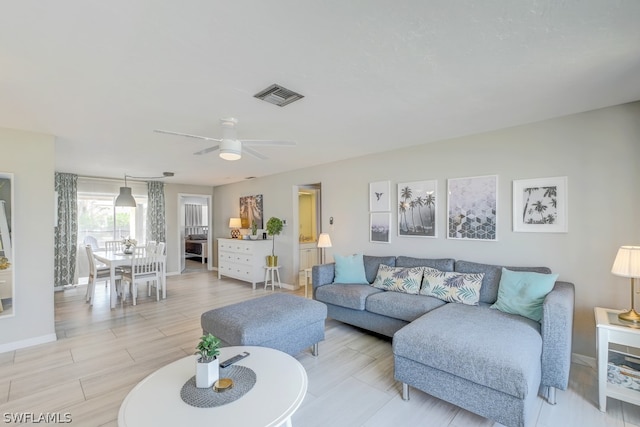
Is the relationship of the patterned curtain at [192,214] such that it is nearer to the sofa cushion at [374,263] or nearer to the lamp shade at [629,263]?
the sofa cushion at [374,263]

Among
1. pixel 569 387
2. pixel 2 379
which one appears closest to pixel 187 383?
pixel 2 379

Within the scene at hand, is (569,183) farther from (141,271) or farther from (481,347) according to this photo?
(141,271)

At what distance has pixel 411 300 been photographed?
3.10 m

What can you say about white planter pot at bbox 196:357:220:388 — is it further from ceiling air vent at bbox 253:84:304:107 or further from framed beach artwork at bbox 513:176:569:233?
framed beach artwork at bbox 513:176:569:233

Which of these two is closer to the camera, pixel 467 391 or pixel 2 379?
pixel 467 391

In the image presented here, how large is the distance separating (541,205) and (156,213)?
7635mm

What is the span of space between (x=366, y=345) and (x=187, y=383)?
6.86ft

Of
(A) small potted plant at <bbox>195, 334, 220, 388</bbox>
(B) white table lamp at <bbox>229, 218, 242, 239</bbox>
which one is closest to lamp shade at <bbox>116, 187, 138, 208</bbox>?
(B) white table lamp at <bbox>229, 218, 242, 239</bbox>

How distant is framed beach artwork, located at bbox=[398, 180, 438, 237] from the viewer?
383 centimetres

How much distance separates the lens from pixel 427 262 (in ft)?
11.9

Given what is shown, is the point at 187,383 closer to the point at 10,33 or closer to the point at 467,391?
the point at 467,391

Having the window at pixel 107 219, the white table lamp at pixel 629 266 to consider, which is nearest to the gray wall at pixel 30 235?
the window at pixel 107 219

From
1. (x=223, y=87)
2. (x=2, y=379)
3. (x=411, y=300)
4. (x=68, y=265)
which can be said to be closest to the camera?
(x=223, y=87)

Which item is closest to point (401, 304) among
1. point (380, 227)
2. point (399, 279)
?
point (399, 279)
